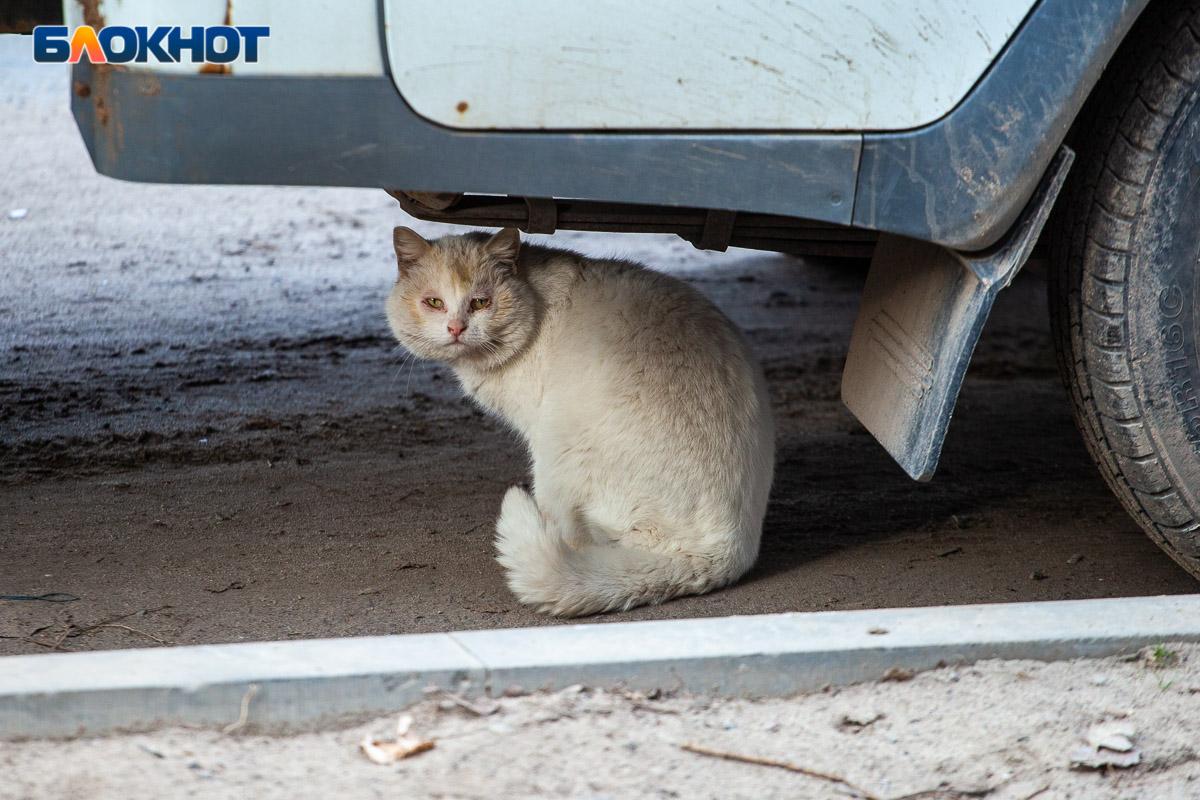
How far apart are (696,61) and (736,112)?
122mm

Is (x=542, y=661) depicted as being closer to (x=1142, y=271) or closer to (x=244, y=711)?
(x=244, y=711)

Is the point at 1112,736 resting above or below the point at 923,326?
below

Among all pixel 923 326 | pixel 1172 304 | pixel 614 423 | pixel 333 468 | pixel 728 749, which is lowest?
pixel 333 468

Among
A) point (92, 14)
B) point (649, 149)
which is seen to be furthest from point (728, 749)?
point (92, 14)

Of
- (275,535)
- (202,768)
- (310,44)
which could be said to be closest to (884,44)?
(310,44)

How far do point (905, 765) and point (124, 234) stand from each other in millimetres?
6230

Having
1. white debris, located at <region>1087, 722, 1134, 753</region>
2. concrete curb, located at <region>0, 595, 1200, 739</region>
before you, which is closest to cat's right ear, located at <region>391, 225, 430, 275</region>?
concrete curb, located at <region>0, 595, 1200, 739</region>

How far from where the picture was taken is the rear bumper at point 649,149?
7.01ft

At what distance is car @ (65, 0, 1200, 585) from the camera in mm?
2137

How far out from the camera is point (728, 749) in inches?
82.7

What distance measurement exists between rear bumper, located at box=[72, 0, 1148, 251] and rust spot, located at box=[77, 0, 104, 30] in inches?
3.2

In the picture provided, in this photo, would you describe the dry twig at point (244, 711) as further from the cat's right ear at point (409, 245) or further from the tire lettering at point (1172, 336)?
the tire lettering at point (1172, 336)

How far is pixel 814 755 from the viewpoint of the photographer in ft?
6.92

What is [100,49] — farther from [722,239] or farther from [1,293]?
[1,293]
